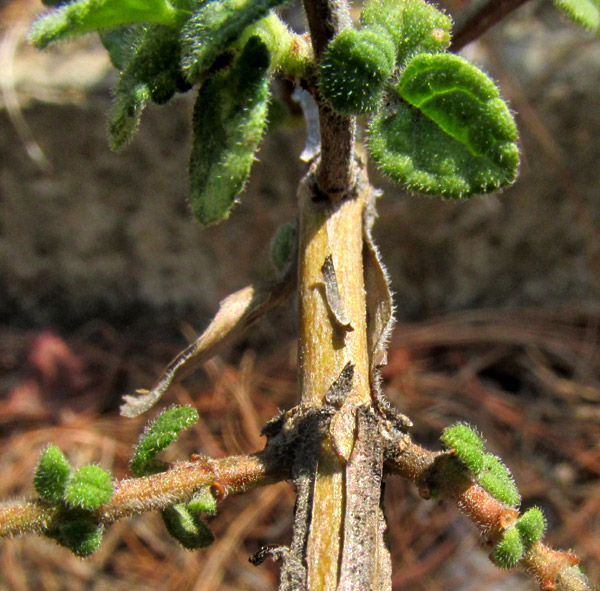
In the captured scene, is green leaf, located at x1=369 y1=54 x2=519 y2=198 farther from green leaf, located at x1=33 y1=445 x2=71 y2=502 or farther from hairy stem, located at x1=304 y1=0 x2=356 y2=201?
green leaf, located at x1=33 y1=445 x2=71 y2=502

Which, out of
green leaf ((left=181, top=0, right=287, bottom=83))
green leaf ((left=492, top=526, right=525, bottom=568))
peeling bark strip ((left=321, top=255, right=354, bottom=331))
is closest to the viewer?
green leaf ((left=181, top=0, right=287, bottom=83))

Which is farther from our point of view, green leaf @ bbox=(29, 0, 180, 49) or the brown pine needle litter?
the brown pine needle litter

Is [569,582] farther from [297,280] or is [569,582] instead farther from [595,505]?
[595,505]

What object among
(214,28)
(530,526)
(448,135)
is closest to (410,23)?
(448,135)

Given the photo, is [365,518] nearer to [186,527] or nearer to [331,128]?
[186,527]

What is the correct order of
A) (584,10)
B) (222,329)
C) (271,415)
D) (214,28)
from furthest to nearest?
(271,415) → (222,329) → (584,10) → (214,28)

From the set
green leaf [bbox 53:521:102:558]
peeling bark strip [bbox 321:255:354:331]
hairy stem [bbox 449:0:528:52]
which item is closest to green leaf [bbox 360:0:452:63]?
peeling bark strip [bbox 321:255:354:331]
